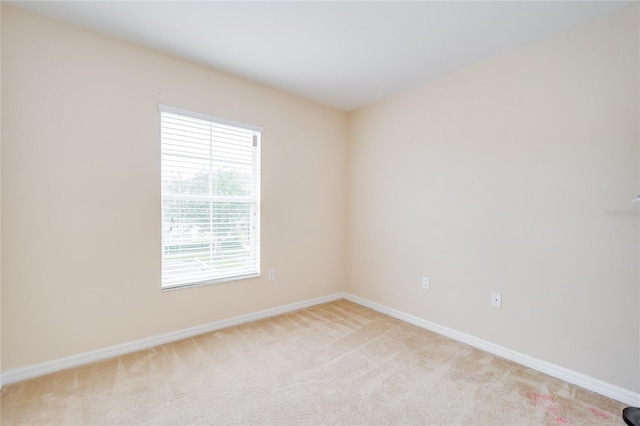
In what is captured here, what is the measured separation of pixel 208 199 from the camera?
2.71 meters

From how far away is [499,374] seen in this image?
Result: 208 cm

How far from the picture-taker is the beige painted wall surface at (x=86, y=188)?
192cm

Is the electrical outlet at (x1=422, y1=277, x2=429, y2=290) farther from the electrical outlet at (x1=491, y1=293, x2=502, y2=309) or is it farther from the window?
the window

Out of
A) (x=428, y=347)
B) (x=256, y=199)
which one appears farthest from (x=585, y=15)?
(x=256, y=199)

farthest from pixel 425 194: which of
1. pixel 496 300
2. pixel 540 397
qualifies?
pixel 540 397

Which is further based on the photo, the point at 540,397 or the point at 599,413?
the point at 540,397

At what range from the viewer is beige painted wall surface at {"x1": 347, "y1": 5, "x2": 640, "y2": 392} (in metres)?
1.85

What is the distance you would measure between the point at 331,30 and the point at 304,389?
2386 mm

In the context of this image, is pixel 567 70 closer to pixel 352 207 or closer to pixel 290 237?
pixel 352 207

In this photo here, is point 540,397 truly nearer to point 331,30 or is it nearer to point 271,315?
point 271,315

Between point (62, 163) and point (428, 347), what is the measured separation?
3050 mm

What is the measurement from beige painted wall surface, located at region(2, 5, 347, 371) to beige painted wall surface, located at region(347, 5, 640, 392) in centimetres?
174

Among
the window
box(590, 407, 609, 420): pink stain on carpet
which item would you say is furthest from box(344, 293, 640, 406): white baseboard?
the window

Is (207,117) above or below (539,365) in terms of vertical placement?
above
